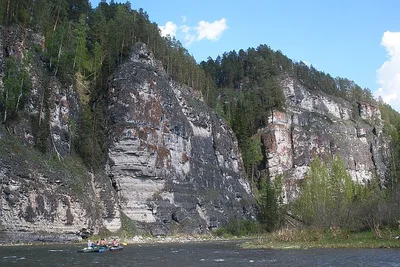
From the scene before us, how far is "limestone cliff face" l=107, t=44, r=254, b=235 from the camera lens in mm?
69750

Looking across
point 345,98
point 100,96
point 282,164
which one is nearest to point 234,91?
point 282,164

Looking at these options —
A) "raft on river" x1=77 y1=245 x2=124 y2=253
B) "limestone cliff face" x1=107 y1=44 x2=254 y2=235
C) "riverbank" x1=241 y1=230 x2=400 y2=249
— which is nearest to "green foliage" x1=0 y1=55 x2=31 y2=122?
"limestone cliff face" x1=107 y1=44 x2=254 y2=235

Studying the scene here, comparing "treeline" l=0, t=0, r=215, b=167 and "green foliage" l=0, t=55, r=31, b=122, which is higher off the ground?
"treeline" l=0, t=0, r=215, b=167

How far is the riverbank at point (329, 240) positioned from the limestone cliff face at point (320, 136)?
2485 inches

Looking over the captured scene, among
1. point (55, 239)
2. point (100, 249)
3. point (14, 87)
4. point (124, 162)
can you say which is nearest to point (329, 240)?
point (100, 249)

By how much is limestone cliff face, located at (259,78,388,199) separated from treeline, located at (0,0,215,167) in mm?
22005

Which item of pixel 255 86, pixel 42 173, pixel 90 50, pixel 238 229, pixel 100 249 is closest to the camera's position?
pixel 100 249

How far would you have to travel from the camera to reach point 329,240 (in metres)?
46.1

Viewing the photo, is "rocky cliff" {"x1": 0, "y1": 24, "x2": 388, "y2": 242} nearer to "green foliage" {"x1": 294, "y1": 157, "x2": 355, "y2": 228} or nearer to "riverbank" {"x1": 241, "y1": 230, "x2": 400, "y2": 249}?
"green foliage" {"x1": 294, "y1": 157, "x2": 355, "y2": 228}

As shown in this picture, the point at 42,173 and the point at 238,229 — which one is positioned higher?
the point at 42,173

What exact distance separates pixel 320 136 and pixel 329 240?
266 ft

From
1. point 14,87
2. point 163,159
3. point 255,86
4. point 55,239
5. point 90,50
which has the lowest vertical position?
point 55,239

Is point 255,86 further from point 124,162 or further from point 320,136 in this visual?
point 124,162

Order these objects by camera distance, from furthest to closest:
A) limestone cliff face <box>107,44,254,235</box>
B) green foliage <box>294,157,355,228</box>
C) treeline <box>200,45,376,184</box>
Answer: treeline <box>200,45,376,184</box> → green foliage <box>294,157,355,228</box> → limestone cliff face <box>107,44,254,235</box>
